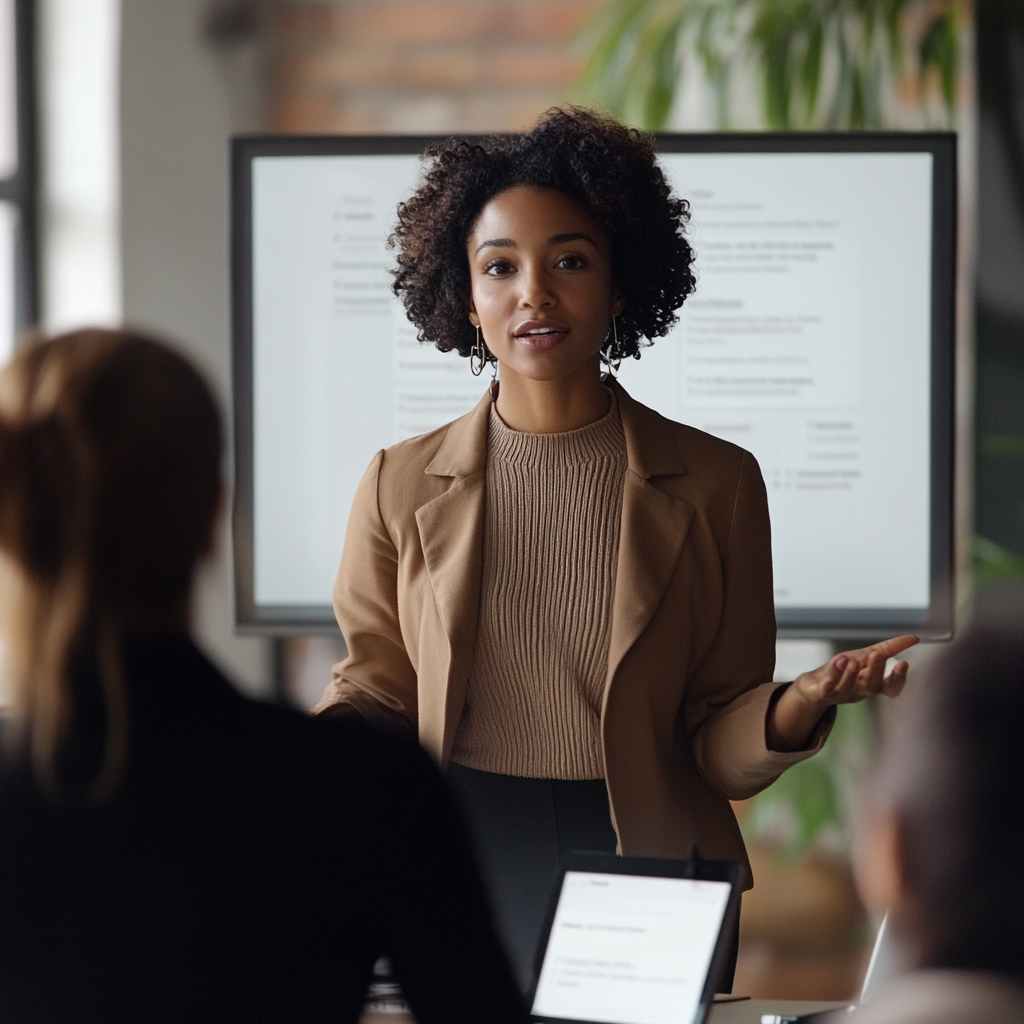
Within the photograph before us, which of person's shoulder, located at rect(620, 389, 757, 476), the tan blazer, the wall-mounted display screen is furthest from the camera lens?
the wall-mounted display screen

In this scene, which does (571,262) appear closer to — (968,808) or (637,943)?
(637,943)

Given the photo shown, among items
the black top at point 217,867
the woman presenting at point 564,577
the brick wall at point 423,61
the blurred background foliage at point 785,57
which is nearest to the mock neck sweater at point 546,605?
the woman presenting at point 564,577

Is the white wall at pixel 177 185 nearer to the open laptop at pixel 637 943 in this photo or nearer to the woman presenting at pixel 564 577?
the woman presenting at pixel 564 577

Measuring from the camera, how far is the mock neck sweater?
1635 millimetres

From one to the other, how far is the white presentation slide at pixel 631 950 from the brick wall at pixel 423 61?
240cm

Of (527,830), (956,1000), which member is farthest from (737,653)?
(956,1000)

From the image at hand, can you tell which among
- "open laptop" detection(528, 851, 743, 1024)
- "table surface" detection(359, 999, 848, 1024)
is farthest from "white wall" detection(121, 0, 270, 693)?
"open laptop" detection(528, 851, 743, 1024)

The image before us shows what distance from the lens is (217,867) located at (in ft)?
2.61

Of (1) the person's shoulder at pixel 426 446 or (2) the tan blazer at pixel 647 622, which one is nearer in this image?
(2) the tan blazer at pixel 647 622

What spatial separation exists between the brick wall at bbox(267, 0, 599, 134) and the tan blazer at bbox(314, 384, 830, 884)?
1.73 meters

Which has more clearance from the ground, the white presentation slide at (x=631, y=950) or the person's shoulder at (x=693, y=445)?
the person's shoulder at (x=693, y=445)

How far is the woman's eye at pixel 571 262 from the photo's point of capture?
1.68 m

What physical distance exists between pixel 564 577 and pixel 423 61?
2.00 meters

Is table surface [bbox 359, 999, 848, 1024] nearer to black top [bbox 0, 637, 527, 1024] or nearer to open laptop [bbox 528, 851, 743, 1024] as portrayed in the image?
open laptop [bbox 528, 851, 743, 1024]
